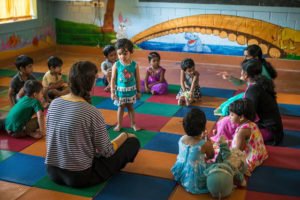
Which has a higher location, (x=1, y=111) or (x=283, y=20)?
Result: (x=283, y=20)

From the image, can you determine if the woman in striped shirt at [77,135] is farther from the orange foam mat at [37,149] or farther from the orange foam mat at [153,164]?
the orange foam mat at [37,149]

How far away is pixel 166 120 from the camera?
516cm

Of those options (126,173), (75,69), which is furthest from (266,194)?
(75,69)

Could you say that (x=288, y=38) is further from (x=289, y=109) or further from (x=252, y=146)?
(x=252, y=146)

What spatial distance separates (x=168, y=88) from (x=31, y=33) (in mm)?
3899

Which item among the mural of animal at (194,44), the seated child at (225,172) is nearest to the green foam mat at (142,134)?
the seated child at (225,172)

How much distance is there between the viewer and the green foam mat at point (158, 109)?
5443 mm

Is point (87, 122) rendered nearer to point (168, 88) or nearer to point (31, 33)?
point (168, 88)

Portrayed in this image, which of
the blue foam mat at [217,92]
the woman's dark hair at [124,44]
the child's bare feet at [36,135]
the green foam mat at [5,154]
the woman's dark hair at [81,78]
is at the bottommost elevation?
the green foam mat at [5,154]

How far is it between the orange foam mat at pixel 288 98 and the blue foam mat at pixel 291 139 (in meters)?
1.26

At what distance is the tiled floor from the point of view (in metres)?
3.35

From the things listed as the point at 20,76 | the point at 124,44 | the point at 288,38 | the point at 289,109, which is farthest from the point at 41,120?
the point at 288,38

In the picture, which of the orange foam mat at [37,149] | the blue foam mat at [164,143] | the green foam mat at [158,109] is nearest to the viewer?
the orange foam mat at [37,149]

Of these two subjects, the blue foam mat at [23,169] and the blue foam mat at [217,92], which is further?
the blue foam mat at [217,92]
